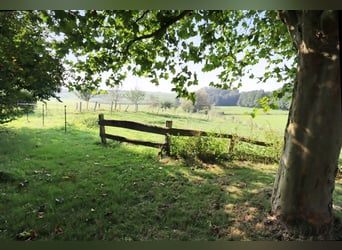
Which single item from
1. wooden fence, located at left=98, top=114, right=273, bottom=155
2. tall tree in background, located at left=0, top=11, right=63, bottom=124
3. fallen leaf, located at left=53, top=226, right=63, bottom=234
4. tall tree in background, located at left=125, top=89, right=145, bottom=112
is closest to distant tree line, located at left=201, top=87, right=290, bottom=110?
wooden fence, located at left=98, top=114, right=273, bottom=155

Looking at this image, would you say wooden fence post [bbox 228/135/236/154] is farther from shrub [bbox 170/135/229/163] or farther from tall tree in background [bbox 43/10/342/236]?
tall tree in background [bbox 43/10/342/236]

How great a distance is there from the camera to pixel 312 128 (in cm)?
161

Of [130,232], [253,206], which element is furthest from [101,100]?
[253,206]

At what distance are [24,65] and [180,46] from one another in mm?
1517

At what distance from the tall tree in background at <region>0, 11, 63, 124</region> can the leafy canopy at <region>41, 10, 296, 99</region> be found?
18cm

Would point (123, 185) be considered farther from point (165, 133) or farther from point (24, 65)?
point (24, 65)

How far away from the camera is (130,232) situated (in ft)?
5.65

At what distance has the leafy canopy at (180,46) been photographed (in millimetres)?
1992

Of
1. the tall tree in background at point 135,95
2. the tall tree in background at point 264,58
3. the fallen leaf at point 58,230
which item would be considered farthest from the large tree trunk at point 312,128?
the fallen leaf at point 58,230

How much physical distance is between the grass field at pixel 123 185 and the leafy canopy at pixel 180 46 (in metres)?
0.48

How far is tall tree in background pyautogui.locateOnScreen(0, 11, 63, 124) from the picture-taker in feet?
6.58

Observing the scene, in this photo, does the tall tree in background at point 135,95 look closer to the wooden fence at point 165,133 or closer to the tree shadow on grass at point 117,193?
the wooden fence at point 165,133

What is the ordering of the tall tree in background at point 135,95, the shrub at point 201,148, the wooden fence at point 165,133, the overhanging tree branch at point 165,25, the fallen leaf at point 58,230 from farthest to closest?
the shrub at point 201,148 → the wooden fence at point 165,133 → the tall tree in background at point 135,95 → the overhanging tree branch at point 165,25 → the fallen leaf at point 58,230

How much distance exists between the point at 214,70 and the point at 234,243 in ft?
5.48
